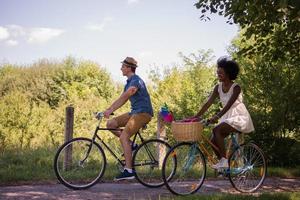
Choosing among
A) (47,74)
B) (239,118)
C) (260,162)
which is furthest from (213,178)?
(47,74)

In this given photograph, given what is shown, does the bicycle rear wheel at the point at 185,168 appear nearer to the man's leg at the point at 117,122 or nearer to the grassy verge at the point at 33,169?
the grassy verge at the point at 33,169

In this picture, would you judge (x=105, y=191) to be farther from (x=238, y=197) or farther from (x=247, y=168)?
(x=247, y=168)

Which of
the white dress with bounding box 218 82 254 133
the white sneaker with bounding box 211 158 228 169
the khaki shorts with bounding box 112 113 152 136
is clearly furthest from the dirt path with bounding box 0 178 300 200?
the white dress with bounding box 218 82 254 133

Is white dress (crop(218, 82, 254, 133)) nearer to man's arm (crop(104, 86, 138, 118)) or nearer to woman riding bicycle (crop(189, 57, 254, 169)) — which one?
woman riding bicycle (crop(189, 57, 254, 169))

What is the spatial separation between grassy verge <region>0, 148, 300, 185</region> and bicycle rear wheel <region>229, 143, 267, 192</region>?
4.53ft

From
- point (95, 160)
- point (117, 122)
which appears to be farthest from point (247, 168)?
point (95, 160)

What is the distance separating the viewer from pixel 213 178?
962cm

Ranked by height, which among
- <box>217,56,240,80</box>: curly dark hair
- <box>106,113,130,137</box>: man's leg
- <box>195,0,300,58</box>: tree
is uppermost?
<box>195,0,300,58</box>: tree

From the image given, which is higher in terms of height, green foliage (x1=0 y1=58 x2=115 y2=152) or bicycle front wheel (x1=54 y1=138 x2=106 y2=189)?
green foliage (x1=0 y1=58 x2=115 y2=152)

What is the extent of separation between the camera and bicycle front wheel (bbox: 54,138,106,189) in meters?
7.53

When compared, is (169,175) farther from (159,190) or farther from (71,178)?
(71,178)

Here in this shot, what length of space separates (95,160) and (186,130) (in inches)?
82.7

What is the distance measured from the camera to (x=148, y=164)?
8062mm

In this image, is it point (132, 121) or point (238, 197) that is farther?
point (132, 121)
